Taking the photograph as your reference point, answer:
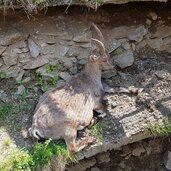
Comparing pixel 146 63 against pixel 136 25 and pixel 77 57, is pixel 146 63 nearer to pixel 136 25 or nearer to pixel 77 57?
pixel 136 25

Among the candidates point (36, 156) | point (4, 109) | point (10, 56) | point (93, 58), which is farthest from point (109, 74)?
point (36, 156)

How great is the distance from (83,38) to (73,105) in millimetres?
1200

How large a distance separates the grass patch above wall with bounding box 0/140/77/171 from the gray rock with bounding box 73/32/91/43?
1.71m

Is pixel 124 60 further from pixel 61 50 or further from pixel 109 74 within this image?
pixel 61 50

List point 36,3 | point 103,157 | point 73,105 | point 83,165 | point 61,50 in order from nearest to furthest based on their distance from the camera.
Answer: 1. point 73,105
2. point 36,3
3. point 83,165
4. point 103,157
5. point 61,50

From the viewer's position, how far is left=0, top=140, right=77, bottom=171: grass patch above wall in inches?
231

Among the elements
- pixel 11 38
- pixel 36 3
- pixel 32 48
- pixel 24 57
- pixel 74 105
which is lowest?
pixel 74 105

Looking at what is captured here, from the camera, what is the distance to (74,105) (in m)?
6.35

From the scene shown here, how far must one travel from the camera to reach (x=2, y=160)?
595cm

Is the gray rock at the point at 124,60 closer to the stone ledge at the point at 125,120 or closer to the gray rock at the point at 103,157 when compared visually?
the stone ledge at the point at 125,120

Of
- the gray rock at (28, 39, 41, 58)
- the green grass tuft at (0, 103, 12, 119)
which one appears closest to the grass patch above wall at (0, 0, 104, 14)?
the gray rock at (28, 39, 41, 58)

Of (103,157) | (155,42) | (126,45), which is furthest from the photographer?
(155,42)

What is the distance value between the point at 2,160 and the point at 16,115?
82cm

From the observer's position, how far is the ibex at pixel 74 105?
6098 millimetres
